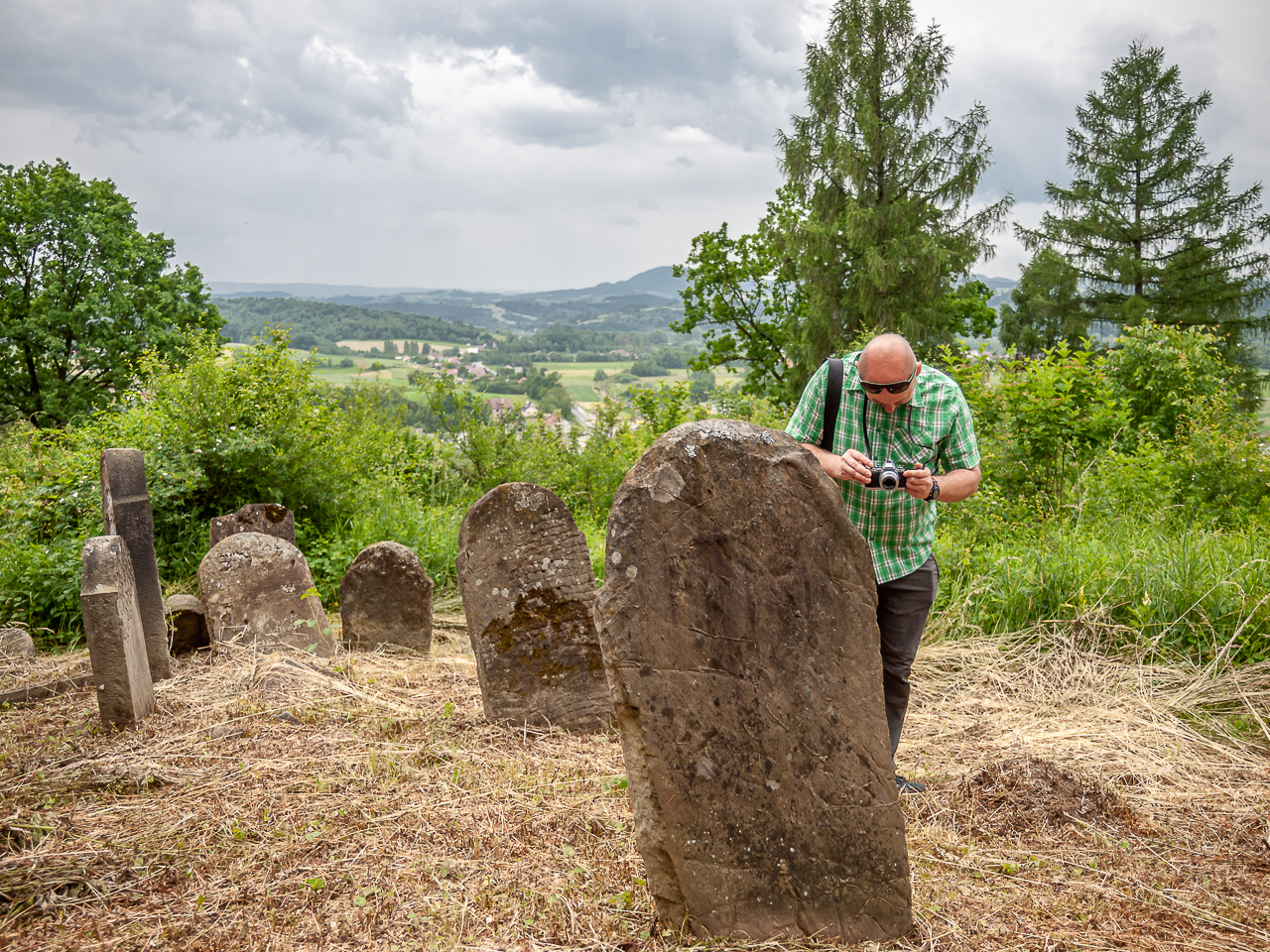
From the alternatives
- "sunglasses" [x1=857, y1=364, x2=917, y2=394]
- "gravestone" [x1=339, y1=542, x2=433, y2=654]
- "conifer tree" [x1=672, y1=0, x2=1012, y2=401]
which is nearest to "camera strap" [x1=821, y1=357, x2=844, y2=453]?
"sunglasses" [x1=857, y1=364, x2=917, y2=394]

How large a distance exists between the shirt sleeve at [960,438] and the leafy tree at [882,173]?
690 inches

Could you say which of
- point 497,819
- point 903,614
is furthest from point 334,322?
point 903,614

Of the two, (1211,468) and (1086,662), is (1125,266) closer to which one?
(1211,468)

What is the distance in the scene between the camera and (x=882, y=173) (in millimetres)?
20766

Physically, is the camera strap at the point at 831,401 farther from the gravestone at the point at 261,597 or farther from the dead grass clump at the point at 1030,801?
the gravestone at the point at 261,597

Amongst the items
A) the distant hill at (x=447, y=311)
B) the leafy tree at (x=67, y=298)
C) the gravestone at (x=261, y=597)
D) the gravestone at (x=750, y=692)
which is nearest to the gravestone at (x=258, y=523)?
the gravestone at (x=261, y=597)

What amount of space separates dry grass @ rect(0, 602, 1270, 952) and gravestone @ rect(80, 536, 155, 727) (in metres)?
0.16

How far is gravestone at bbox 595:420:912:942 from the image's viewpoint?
2443mm

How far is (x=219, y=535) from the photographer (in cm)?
664

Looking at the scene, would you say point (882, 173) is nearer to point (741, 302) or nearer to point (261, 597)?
point (741, 302)

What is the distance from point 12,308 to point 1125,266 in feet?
99.9

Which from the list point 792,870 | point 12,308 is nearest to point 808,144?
point 12,308

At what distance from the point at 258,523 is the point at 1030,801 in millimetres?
6332

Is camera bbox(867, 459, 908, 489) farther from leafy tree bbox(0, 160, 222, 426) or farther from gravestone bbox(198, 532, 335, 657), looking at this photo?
leafy tree bbox(0, 160, 222, 426)
